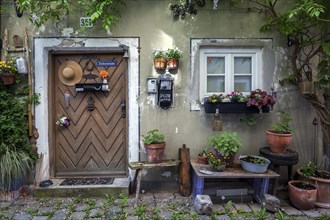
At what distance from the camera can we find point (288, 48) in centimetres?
422

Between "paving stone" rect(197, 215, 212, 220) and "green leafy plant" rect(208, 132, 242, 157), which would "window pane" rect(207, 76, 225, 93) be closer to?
"green leafy plant" rect(208, 132, 242, 157)

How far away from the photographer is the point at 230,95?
4027mm

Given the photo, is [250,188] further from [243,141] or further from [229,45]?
[229,45]

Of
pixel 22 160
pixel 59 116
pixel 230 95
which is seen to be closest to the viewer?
pixel 22 160

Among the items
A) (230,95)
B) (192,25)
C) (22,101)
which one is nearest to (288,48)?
(230,95)

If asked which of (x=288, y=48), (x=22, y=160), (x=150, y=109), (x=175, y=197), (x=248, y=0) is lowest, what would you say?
(x=175, y=197)

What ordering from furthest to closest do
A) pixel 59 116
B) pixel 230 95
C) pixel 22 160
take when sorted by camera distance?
pixel 59 116 < pixel 230 95 < pixel 22 160

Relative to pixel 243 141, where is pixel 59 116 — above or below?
above

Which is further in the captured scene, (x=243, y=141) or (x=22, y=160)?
(x=243, y=141)

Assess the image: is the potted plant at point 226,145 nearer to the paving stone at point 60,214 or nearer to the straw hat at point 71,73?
the paving stone at point 60,214

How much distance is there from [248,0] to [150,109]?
7.87 feet

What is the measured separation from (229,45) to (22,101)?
3.48 m

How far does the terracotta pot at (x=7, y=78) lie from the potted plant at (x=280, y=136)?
4.06 metres

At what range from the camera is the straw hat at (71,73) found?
427 centimetres
